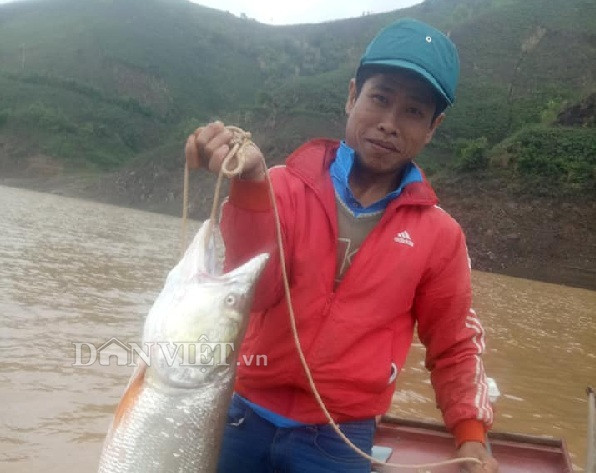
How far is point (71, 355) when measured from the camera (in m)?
7.72

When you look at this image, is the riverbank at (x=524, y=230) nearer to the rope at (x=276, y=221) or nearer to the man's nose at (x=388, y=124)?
the man's nose at (x=388, y=124)

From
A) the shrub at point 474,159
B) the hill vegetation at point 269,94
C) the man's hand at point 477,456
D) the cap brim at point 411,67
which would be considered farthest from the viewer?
the shrub at point 474,159

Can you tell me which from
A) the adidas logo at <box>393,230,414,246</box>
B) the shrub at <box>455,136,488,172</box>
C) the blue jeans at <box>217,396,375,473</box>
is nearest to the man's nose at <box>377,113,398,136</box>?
the adidas logo at <box>393,230,414,246</box>

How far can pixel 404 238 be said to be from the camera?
2.55 metres

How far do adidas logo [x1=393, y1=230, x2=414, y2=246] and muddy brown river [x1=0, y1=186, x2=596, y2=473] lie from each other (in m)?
3.70

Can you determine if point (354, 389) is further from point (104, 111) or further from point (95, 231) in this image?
point (104, 111)

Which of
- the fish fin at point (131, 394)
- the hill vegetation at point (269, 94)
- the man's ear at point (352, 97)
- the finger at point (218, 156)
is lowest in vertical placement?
the fish fin at point (131, 394)

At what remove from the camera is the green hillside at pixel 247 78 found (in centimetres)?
5266

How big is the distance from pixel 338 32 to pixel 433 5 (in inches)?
573

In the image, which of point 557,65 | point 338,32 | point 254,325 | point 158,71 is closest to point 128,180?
point 557,65

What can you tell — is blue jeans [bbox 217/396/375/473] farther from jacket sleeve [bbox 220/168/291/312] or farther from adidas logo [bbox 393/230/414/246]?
adidas logo [bbox 393/230/414/246]

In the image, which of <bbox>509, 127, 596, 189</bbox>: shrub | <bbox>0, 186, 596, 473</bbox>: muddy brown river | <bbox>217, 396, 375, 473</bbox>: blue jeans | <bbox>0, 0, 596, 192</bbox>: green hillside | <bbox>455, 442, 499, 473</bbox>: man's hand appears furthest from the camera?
<bbox>0, 0, 596, 192</bbox>: green hillside

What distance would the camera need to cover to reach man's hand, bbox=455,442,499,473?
8.67 feet

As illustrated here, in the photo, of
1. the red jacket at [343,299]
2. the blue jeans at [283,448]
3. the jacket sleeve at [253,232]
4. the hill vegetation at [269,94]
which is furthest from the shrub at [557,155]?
the jacket sleeve at [253,232]
